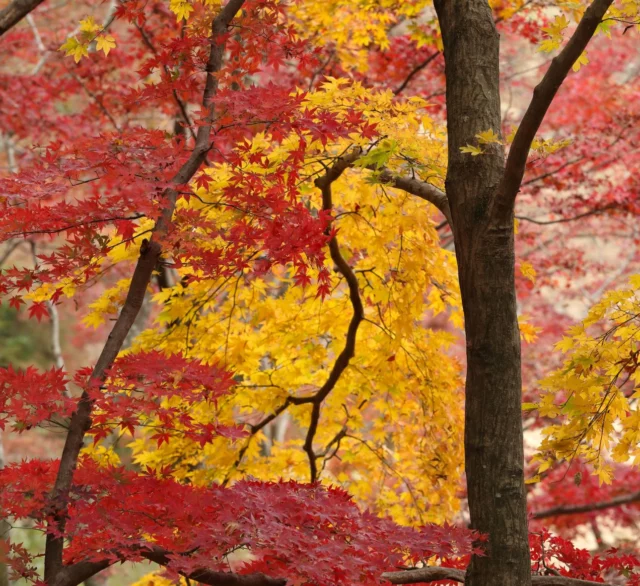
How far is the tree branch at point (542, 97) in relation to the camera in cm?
233

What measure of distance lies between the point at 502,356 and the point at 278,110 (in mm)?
1280

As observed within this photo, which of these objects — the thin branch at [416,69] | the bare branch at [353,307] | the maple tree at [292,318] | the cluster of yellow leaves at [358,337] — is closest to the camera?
the maple tree at [292,318]

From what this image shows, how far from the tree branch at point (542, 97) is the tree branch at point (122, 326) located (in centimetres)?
113

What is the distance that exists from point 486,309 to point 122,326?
1.40m

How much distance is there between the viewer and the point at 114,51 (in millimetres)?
7188

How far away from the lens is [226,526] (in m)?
2.38

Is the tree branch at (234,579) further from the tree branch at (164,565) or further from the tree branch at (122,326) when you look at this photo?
the tree branch at (122,326)

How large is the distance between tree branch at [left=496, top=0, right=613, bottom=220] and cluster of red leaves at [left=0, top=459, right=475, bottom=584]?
1272 mm

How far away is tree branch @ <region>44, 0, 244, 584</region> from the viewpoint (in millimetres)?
2416

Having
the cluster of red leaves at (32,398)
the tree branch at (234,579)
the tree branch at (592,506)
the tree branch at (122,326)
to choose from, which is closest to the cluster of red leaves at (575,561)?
the tree branch at (234,579)

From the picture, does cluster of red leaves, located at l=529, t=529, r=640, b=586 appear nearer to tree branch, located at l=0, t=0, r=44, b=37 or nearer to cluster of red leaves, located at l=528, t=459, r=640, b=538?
tree branch, located at l=0, t=0, r=44, b=37

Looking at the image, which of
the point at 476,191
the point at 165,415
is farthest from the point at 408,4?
the point at 165,415

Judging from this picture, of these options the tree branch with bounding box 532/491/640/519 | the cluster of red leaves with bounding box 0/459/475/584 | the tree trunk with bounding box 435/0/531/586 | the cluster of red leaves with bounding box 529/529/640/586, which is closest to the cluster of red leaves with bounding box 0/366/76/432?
the cluster of red leaves with bounding box 0/459/475/584

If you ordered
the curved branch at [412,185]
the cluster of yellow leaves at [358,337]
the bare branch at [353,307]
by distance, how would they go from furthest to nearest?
the cluster of yellow leaves at [358,337]
the bare branch at [353,307]
the curved branch at [412,185]
